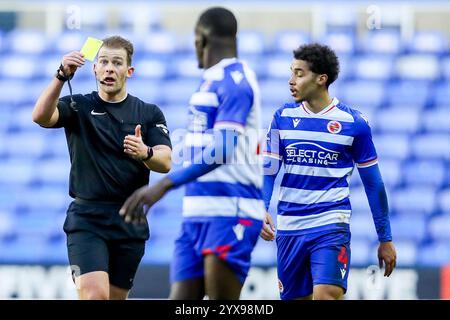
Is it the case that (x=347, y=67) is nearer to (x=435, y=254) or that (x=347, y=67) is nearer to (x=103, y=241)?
(x=435, y=254)

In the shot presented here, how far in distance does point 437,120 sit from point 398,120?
0.58 meters

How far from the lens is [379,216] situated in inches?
298

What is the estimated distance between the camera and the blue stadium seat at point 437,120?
1548cm

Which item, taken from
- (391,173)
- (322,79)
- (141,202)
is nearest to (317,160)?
(322,79)

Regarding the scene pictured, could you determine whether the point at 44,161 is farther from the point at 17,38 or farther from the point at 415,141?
the point at 415,141

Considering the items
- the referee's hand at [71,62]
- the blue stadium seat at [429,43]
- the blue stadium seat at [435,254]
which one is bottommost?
the blue stadium seat at [435,254]

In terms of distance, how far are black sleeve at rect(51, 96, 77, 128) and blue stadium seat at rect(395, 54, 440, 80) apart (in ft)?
31.3

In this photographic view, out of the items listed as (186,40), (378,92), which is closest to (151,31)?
(186,40)

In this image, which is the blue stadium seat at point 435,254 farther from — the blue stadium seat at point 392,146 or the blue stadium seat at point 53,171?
the blue stadium seat at point 53,171

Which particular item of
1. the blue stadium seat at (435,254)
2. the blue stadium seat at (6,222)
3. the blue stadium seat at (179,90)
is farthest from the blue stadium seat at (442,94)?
the blue stadium seat at (6,222)

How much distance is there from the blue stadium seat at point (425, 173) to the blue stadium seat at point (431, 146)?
13 cm

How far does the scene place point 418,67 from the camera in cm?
1587

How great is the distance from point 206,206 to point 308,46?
2274 millimetres

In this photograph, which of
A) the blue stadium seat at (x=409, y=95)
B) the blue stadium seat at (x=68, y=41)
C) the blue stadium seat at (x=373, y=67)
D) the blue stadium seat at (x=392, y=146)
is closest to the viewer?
the blue stadium seat at (x=392, y=146)
